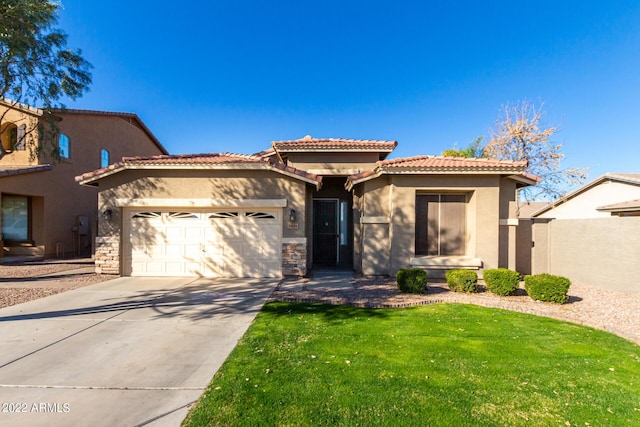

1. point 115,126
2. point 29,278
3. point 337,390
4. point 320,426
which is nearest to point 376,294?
point 337,390

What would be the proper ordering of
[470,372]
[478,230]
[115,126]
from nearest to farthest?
[470,372] < [478,230] < [115,126]

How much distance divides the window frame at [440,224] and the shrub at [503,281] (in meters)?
2.08

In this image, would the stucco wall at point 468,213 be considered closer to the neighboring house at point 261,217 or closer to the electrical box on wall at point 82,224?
the neighboring house at point 261,217

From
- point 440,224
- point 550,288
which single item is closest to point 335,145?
point 440,224

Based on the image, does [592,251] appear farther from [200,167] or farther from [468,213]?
[200,167]

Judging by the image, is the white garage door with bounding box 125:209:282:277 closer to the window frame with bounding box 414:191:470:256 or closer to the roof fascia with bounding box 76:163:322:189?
the roof fascia with bounding box 76:163:322:189

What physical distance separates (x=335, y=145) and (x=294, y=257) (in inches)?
202

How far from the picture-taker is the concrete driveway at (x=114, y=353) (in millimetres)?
3188

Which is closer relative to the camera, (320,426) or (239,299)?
(320,426)

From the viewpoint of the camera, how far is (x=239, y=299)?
7508 millimetres

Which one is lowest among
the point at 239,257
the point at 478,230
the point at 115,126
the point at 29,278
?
the point at 29,278

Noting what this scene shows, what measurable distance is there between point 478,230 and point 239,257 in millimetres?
8055

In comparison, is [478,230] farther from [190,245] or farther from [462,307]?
[190,245]

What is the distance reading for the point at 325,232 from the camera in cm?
1324
